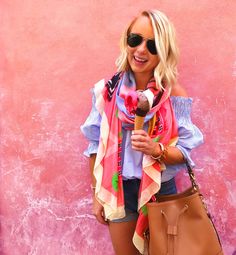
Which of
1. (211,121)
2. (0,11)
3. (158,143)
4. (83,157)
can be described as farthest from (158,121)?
(0,11)

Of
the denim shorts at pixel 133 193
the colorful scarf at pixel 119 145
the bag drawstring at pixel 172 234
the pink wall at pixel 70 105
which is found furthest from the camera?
the pink wall at pixel 70 105

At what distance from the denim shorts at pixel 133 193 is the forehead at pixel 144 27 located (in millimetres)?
667

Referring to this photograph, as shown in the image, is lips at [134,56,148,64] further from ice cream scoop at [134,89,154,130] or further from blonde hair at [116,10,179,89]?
ice cream scoop at [134,89,154,130]

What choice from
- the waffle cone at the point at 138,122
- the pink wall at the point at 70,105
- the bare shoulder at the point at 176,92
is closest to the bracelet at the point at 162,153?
the waffle cone at the point at 138,122

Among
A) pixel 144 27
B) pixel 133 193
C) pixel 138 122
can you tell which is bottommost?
pixel 133 193

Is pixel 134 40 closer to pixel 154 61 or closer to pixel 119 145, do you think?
pixel 154 61

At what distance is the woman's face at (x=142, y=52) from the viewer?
2012mm

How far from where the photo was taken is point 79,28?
8.16 feet

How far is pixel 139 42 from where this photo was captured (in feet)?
6.64

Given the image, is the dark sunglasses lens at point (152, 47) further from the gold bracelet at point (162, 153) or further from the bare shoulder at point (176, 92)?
the gold bracelet at point (162, 153)

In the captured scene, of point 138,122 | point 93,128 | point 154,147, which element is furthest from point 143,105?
point 93,128

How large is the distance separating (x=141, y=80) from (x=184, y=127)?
0.96ft

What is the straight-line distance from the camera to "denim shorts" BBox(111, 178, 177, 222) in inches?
85.9

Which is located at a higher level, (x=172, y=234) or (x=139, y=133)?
(x=139, y=133)
